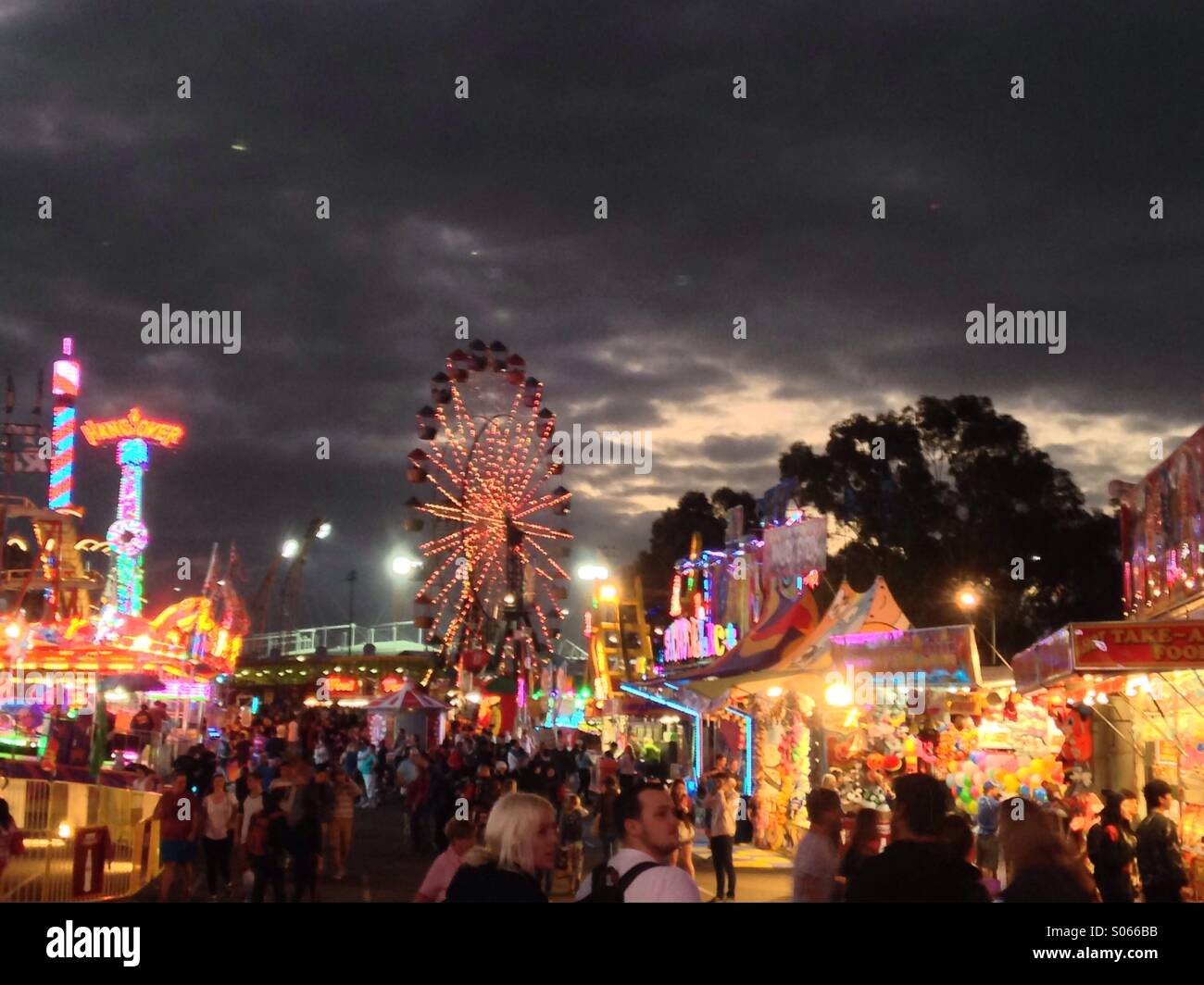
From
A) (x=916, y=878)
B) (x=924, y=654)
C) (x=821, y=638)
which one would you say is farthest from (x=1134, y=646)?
(x=821, y=638)

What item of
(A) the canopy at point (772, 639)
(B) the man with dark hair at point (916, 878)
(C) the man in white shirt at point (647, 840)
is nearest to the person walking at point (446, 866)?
(C) the man in white shirt at point (647, 840)

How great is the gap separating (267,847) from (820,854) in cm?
755

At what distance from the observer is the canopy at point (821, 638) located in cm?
1961

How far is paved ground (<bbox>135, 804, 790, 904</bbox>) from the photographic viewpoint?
628 inches

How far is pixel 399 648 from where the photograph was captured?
235ft

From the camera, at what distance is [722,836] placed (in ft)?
51.2

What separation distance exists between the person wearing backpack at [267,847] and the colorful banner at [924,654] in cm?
724

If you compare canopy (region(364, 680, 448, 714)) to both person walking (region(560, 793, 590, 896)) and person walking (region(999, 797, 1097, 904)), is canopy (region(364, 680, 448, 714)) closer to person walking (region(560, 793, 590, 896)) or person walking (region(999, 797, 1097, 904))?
person walking (region(560, 793, 590, 896))

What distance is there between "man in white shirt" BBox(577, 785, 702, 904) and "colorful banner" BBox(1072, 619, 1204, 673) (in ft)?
21.6

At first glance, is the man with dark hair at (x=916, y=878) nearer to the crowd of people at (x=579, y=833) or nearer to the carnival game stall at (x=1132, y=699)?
the crowd of people at (x=579, y=833)

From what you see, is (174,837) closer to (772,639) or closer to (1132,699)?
(1132,699)
